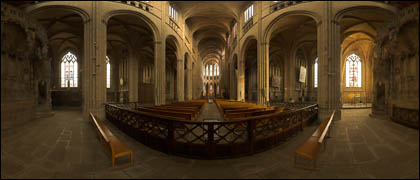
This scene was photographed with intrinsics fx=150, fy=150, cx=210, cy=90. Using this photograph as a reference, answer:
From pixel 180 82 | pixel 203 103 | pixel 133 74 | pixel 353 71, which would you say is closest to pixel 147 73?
pixel 133 74

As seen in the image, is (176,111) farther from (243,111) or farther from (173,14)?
(173,14)

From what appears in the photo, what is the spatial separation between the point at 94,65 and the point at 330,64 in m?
12.5

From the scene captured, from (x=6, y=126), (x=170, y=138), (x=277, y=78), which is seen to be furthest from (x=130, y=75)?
(x=277, y=78)

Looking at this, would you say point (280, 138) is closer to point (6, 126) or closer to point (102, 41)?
point (6, 126)

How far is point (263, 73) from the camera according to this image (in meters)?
11.6

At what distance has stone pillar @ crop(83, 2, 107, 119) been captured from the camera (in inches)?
310

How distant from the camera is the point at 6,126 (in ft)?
4.62

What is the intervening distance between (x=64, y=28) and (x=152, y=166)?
1521cm

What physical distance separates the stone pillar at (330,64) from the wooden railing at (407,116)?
6.21 meters

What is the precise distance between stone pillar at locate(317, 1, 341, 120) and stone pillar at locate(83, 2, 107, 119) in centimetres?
1174

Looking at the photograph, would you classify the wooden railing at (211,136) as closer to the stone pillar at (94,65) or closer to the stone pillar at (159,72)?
the stone pillar at (94,65)

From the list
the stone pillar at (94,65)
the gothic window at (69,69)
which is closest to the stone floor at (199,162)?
the stone pillar at (94,65)

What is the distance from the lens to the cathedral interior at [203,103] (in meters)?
1.77

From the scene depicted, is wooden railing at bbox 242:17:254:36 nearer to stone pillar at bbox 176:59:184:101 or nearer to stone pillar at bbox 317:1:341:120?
stone pillar at bbox 317:1:341:120
